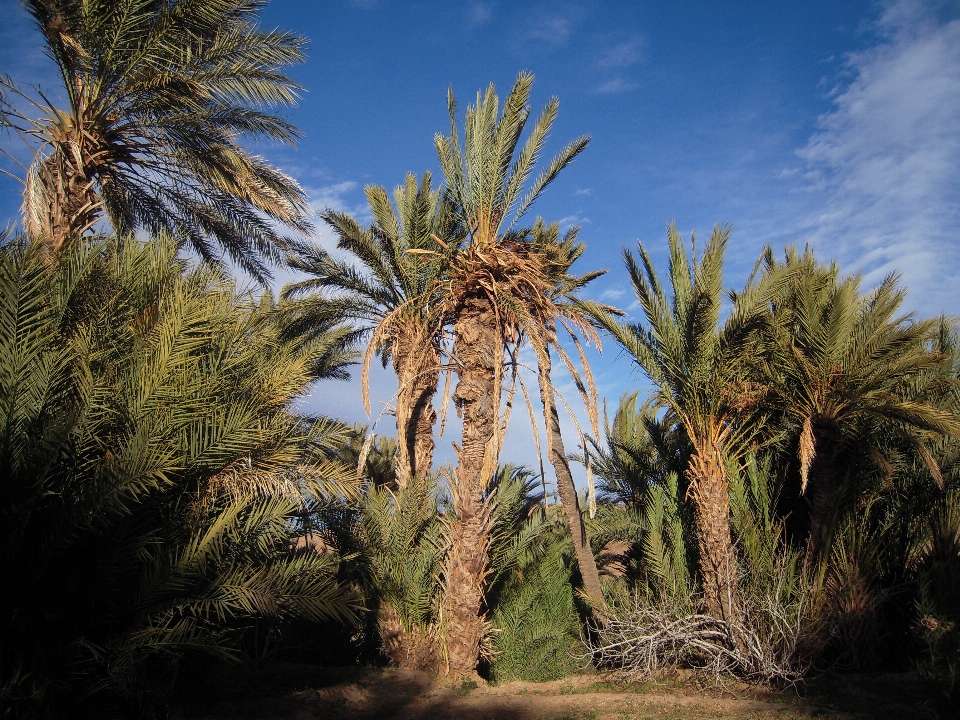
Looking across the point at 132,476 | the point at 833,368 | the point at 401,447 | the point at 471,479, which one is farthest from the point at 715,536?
the point at 132,476

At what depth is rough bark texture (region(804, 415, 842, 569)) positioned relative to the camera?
32.0ft

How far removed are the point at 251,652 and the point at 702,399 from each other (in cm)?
894

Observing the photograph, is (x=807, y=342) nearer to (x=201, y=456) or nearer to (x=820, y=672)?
(x=820, y=672)

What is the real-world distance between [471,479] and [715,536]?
3.78 metres

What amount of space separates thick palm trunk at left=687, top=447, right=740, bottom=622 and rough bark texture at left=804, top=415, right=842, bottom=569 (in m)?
1.31

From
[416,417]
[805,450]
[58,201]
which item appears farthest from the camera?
[416,417]

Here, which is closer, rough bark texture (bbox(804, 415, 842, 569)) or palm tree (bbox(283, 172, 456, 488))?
rough bark texture (bbox(804, 415, 842, 569))

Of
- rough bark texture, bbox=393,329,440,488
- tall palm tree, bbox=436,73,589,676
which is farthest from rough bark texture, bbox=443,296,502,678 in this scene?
rough bark texture, bbox=393,329,440,488

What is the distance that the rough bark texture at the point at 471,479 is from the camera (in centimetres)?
1006

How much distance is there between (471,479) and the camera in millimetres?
10320

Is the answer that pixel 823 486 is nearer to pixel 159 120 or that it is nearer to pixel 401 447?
pixel 401 447

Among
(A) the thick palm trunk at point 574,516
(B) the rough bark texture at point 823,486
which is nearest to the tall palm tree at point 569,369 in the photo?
(A) the thick palm trunk at point 574,516

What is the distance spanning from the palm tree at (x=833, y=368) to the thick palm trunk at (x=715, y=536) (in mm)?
1264

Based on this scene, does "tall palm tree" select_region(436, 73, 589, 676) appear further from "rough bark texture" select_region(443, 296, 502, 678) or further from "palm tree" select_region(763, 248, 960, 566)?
"palm tree" select_region(763, 248, 960, 566)
